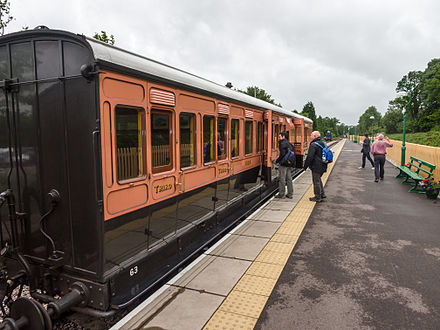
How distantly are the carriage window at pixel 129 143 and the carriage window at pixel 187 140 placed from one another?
3.00 feet

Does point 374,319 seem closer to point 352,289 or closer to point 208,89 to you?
point 352,289

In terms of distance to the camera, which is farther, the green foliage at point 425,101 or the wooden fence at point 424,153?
the green foliage at point 425,101

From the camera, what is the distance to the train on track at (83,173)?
2.96m

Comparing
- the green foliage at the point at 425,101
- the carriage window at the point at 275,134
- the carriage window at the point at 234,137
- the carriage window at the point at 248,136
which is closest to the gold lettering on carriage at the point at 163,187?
the carriage window at the point at 234,137

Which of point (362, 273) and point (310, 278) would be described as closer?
point (310, 278)

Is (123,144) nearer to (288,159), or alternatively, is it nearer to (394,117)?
(288,159)

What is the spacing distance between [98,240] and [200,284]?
1607 mm

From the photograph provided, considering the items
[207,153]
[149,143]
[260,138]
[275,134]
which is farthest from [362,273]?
[275,134]

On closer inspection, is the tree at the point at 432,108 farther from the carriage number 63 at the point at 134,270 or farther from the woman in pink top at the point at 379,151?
the carriage number 63 at the point at 134,270

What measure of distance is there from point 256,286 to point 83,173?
2.53 meters

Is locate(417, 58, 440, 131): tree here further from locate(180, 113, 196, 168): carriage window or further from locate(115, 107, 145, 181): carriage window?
locate(115, 107, 145, 181): carriage window

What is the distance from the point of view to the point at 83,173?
301 centimetres

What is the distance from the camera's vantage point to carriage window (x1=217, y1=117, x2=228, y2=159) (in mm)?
5652

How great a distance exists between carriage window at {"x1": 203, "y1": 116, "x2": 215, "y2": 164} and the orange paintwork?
10cm
